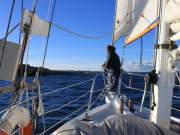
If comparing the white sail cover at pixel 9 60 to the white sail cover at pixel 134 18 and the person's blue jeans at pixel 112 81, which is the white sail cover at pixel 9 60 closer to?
the white sail cover at pixel 134 18

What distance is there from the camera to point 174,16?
3773mm

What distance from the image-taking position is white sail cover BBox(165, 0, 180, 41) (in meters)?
3.64

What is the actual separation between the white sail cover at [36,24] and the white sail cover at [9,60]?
274mm

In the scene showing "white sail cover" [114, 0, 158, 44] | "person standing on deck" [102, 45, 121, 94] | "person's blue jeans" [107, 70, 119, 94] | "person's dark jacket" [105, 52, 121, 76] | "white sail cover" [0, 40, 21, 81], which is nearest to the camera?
"white sail cover" [0, 40, 21, 81]

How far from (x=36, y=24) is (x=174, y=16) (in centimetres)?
144

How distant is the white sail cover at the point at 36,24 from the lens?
3.56 metres

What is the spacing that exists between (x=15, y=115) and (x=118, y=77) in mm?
4714

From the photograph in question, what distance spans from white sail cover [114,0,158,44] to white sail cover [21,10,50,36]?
1.95m

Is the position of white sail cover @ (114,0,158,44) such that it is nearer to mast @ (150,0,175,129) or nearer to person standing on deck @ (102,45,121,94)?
mast @ (150,0,175,129)

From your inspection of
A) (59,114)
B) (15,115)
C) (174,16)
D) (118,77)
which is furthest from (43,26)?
(59,114)

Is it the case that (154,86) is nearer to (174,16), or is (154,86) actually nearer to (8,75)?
(174,16)

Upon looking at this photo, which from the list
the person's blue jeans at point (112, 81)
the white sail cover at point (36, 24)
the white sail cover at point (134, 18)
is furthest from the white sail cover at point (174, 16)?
the person's blue jeans at point (112, 81)

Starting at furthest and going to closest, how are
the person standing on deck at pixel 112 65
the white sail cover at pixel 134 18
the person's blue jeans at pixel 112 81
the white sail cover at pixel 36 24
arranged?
the person standing on deck at pixel 112 65
the person's blue jeans at pixel 112 81
the white sail cover at pixel 134 18
the white sail cover at pixel 36 24

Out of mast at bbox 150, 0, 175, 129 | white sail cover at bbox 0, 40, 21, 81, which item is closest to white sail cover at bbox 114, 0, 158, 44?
mast at bbox 150, 0, 175, 129
